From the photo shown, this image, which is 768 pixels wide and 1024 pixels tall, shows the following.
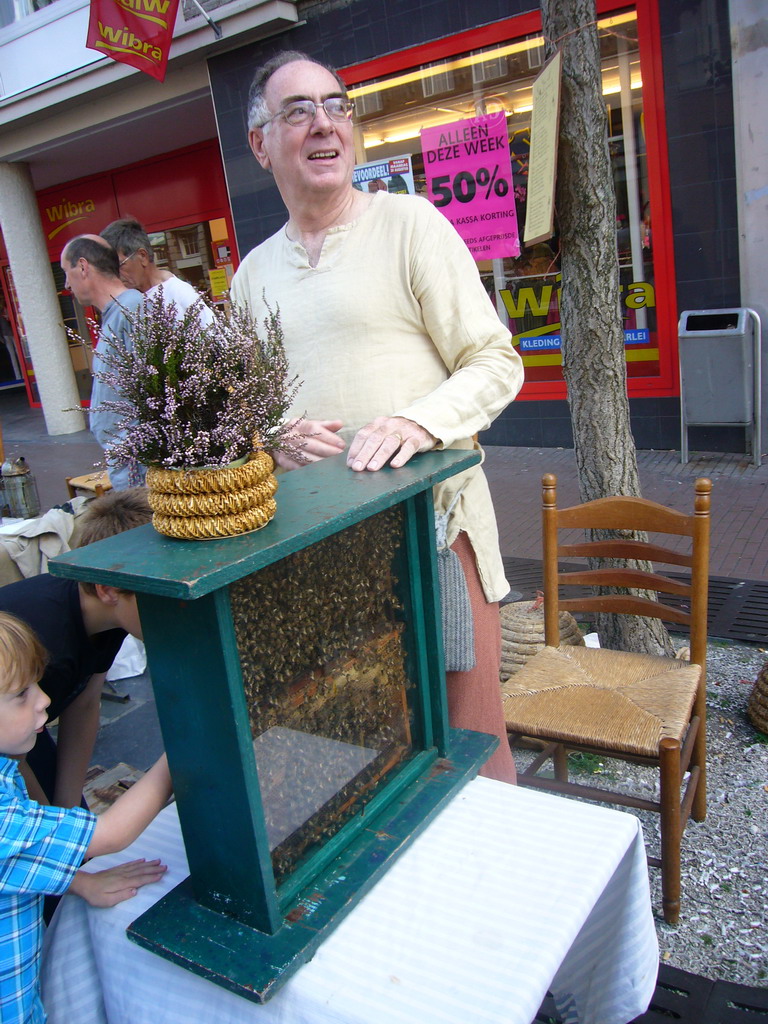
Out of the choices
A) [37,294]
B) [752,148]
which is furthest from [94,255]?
[37,294]

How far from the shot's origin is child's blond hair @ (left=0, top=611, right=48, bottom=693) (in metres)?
1.36

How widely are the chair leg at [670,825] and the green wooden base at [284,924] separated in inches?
35.6

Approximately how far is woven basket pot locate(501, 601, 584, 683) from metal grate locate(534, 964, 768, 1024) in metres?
1.32

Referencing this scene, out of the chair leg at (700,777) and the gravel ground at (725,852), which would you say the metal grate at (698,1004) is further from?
the chair leg at (700,777)

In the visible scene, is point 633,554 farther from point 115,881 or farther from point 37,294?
point 37,294

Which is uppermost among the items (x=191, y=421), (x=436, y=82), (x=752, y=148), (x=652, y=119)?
(x=436, y=82)

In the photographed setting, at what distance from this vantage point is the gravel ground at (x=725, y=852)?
2.12m

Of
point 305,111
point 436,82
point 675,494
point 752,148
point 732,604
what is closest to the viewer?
point 305,111

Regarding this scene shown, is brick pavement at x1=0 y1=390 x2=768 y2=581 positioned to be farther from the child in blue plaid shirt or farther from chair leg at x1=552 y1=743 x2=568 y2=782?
the child in blue plaid shirt

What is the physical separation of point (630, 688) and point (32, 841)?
5.73ft

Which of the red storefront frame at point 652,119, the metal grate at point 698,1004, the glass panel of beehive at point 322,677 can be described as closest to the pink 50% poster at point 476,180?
the red storefront frame at point 652,119

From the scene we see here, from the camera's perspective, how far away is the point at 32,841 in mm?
1225

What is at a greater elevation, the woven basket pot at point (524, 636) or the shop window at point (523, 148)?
the shop window at point (523, 148)

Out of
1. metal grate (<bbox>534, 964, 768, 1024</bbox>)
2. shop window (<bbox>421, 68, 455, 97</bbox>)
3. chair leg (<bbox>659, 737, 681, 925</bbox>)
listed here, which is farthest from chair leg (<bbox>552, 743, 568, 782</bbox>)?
shop window (<bbox>421, 68, 455, 97</bbox>)
